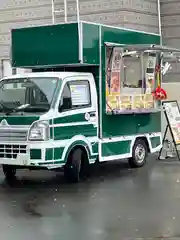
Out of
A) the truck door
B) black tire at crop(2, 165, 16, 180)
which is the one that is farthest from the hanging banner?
A: black tire at crop(2, 165, 16, 180)

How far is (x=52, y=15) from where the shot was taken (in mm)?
17297

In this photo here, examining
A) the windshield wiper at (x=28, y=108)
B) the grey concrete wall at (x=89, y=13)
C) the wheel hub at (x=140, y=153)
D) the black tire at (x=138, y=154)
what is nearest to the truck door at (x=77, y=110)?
the windshield wiper at (x=28, y=108)

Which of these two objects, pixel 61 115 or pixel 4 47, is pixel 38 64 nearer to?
pixel 61 115

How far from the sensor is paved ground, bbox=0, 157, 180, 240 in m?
7.47

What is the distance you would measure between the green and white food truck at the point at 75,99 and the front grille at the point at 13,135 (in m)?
0.02

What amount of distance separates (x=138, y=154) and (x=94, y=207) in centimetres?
456

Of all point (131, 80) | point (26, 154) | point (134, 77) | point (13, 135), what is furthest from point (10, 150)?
point (134, 77)

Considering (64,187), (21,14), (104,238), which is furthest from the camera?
(21,14)

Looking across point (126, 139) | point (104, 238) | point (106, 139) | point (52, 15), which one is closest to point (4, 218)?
point (104, 238)

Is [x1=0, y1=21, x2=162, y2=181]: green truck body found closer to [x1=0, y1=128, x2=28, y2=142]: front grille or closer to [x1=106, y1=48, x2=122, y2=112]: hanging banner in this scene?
[x1=0, y1=128, x2=28, y2=142]: front grille

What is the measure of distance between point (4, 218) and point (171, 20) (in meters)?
11.7

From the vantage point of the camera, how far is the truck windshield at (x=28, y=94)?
36.2ft

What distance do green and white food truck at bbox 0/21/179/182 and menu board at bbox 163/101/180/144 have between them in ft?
2.41

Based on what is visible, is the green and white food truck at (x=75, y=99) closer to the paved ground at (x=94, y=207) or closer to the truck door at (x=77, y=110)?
the truck door at (x=77, y=110)
